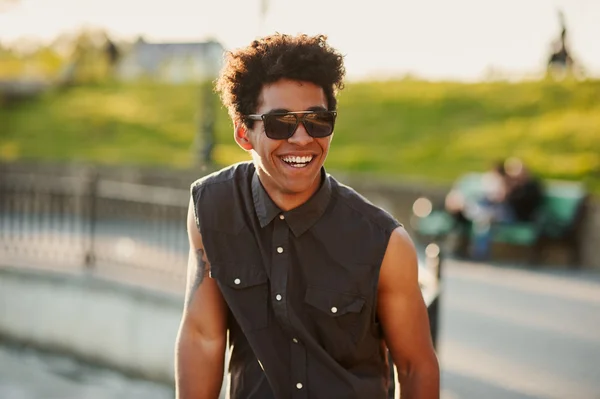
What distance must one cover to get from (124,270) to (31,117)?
62.9 ft

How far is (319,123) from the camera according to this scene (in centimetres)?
276

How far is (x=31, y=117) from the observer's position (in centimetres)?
2723

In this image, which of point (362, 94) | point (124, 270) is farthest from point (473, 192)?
point (362, 94)

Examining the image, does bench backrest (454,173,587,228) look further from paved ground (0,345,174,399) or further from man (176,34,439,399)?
man (176,34,439,399)

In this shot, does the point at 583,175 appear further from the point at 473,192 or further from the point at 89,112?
the point at 89,112

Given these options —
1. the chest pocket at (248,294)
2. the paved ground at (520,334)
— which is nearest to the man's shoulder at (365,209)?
the chest pocket at (248,294)

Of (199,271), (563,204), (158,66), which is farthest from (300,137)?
(158,66)

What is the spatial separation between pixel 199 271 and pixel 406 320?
0.70 m

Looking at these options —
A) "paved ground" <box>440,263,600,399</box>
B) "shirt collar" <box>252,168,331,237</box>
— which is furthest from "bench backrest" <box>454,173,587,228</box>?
"shirt collar" <box>252,168,331,237</box>

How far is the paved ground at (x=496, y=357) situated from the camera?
23.2ft

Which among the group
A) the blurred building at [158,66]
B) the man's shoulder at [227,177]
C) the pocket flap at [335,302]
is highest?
the blurred building at [158,66]

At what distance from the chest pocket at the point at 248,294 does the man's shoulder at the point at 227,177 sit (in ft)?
0.99

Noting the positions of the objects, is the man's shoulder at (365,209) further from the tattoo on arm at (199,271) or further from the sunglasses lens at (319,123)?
the tattoo on arm at (199,271)

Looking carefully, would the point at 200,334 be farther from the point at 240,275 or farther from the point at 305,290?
the point at 305,290
